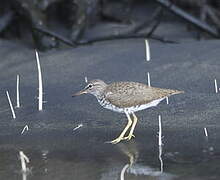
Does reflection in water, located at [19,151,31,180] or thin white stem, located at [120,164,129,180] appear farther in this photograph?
reflection in water, located at [19,151,31,180]

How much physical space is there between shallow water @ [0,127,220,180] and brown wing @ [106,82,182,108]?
0.33 meters

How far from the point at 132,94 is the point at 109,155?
0.80 metres

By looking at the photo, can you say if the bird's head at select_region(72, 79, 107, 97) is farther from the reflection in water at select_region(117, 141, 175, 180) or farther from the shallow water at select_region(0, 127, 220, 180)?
the reflection in water at select_region(117, 141, 175, 180)

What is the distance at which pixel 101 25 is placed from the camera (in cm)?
1207

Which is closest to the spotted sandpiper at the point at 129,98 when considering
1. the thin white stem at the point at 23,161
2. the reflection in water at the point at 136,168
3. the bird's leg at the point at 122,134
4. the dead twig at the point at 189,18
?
the bird's leg at the point at 122,134

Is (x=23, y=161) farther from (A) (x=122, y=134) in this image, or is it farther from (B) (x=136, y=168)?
(A) (x=122, y=134)

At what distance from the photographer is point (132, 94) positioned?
25.1 ft

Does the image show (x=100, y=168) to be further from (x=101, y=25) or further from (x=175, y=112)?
(x=101, y=25)

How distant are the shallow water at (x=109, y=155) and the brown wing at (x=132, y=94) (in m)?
0.33

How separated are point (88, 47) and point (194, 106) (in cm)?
287

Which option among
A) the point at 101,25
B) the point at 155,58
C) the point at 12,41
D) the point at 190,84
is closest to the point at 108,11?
the point at 101,25

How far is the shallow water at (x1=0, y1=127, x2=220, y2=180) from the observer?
654cm

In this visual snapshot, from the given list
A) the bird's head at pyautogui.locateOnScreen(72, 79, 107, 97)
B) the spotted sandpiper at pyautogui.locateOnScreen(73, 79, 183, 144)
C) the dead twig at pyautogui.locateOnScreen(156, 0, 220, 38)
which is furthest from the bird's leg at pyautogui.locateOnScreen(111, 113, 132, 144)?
the dead twig at pyautogui.locateOnScreen(156, 0, 220, 38)

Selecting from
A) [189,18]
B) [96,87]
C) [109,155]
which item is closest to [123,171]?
[109,155]
